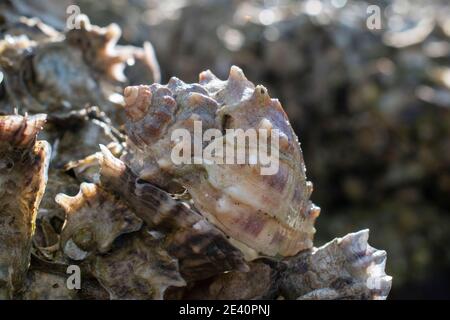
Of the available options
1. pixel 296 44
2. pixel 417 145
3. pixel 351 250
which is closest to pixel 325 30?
pixel 296 44

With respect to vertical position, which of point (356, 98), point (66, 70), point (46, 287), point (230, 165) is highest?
point (356, 98)

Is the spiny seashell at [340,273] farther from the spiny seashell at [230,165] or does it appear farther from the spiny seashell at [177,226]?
the spiny seashell at [177,226]

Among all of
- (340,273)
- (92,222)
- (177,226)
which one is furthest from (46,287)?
(340,273)

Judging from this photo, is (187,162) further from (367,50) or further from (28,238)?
(367,50)

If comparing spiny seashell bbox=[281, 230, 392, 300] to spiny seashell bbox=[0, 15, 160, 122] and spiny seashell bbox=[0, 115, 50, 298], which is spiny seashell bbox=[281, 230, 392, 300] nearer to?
spiny seashell bbox=[0, 115, 50, 298]

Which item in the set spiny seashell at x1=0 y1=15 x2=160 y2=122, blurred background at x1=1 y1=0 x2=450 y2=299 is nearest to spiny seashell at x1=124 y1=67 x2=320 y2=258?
spiny seashell at x1=0 y1=15 x2=160 y2=122

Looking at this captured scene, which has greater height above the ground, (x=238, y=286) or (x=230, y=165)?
(x=230, y=165)

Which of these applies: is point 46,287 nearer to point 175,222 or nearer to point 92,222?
point 92,222
